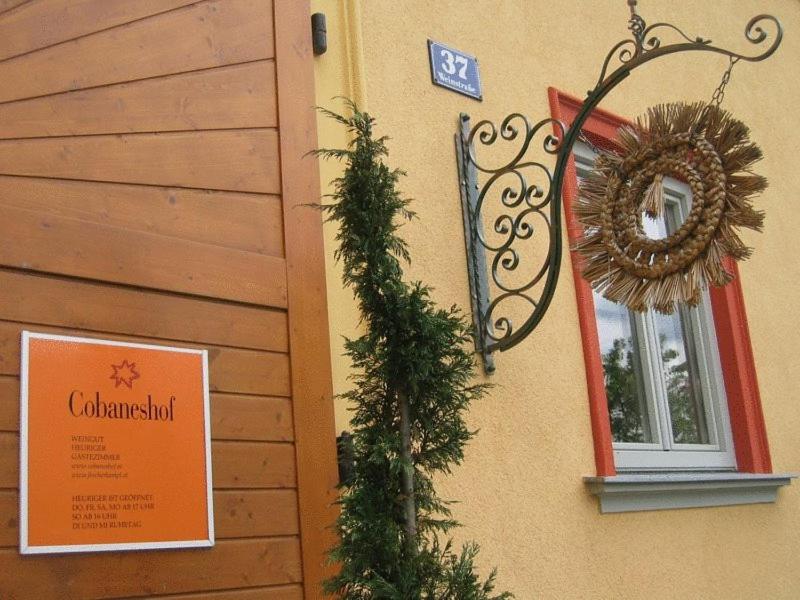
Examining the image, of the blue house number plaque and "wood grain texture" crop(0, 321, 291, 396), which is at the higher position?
the blue house number plaque

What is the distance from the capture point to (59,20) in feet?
9.02

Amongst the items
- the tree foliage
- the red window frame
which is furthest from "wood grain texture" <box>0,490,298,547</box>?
the tree foliage

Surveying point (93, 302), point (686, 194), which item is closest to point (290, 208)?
point (93, 302)

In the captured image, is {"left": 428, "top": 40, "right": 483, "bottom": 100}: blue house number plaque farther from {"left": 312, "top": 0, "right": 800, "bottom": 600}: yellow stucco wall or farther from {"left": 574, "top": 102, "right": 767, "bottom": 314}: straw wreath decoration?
{"left": 574, "top": 102, "right": 767, "bottom": 314}: straw wreath decoration

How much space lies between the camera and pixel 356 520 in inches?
95.8

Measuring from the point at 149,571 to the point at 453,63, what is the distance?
2.28m

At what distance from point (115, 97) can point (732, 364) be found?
339 centimetres

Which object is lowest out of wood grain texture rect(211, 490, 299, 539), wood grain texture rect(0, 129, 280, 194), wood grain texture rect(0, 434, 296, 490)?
wood grain texture rect(211, 490, 299, 539)

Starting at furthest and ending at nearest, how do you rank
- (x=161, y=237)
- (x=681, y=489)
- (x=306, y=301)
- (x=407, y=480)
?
(x=681, y=489) < (x=306, y=301) < (x=161, y=237) < (x=407, y=480)

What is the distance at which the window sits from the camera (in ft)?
14.9

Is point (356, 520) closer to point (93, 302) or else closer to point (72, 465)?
point (72, 465)

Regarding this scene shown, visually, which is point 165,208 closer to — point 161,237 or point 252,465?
point 161,237

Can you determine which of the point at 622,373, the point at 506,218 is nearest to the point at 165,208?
the point at 506,218

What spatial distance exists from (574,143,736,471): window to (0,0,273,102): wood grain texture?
1.88 m
